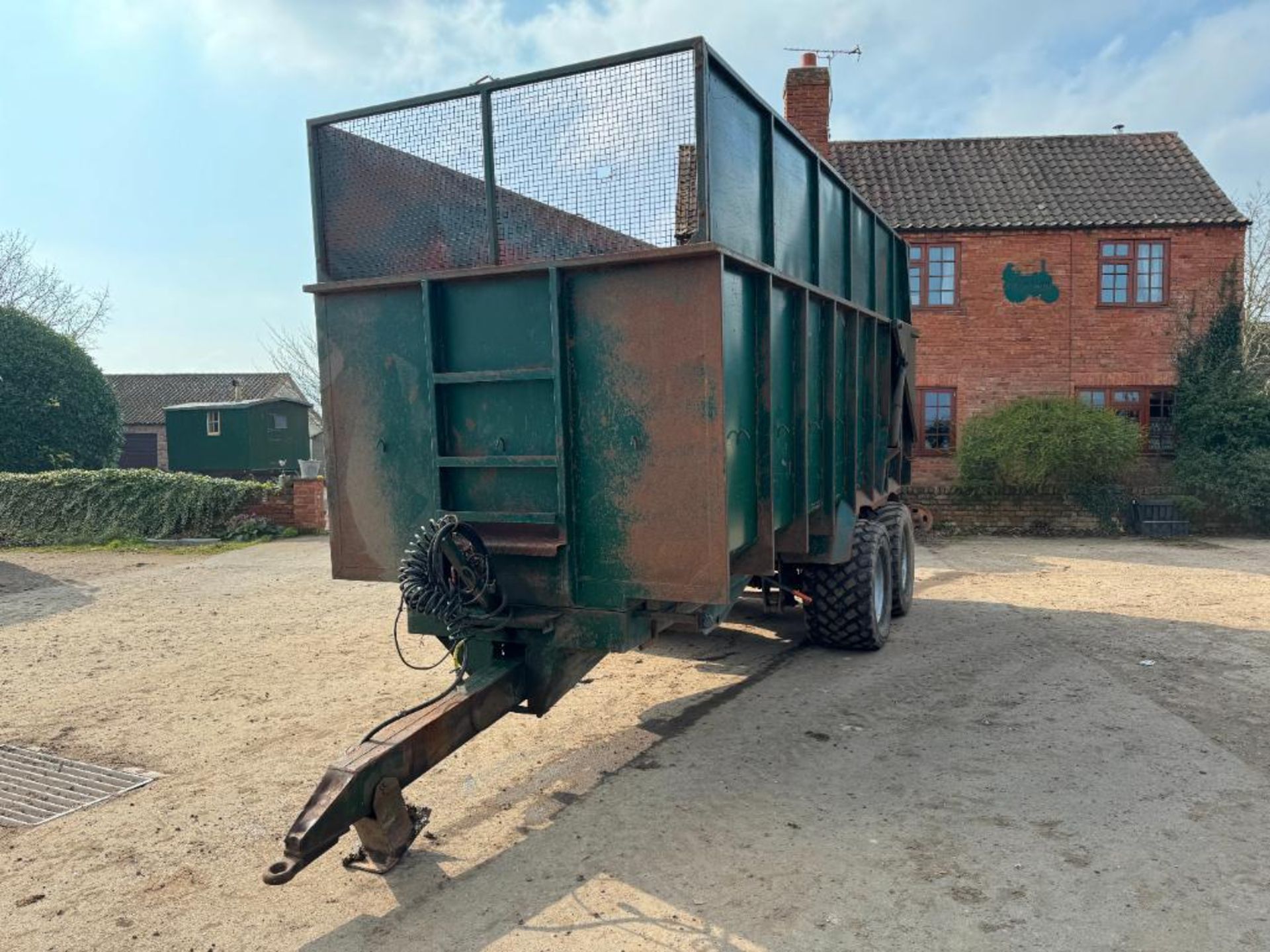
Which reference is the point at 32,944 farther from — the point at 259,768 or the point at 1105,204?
the point at 1105,204

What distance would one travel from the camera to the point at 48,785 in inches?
182

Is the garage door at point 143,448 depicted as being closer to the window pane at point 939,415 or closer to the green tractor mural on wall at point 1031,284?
the window pane at point 939,415

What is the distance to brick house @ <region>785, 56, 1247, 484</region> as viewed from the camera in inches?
699

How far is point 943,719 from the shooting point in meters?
5.41

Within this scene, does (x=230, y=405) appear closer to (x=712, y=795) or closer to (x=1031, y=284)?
(x=1031, y=284)

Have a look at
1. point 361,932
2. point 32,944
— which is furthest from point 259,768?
point 361,932

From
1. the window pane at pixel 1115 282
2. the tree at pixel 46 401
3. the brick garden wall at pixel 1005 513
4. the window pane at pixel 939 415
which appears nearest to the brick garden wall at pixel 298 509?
the tree at pixel 46 401

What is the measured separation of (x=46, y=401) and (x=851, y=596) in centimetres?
2233

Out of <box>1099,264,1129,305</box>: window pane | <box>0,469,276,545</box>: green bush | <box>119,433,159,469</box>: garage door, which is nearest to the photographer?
<box>0,469,276,545</box>: green bush

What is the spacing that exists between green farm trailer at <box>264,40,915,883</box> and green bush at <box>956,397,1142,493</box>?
12.1m

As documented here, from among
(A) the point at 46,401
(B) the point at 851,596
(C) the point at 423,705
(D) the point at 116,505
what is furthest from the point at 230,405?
(C) the point at 423,705

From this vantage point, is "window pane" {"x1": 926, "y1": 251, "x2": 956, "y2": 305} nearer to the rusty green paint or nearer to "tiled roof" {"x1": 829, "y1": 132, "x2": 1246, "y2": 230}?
"tiled roof" {"x1": 829, "y1": 132, "x2": 1246, "y2": 230}

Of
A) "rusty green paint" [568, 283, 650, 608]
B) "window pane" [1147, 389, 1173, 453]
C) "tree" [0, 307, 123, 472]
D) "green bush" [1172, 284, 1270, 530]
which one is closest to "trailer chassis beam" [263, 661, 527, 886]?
"rusty green paint" [568, 283, 650, 608]

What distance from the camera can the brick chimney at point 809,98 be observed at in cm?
1789
